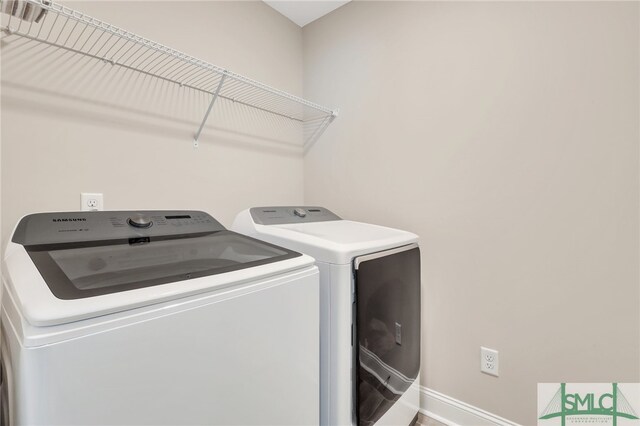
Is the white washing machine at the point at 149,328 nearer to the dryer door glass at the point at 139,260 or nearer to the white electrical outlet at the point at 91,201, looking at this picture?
the dryer door glass at the point at 139,260

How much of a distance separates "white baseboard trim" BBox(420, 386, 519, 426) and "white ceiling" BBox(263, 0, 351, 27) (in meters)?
2.52

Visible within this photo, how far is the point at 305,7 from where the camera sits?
82.4 inches

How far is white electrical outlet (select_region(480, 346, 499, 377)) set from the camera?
59.0 inches

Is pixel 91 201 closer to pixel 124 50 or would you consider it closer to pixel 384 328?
pixel 124 50

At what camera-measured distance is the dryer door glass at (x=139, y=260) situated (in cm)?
71

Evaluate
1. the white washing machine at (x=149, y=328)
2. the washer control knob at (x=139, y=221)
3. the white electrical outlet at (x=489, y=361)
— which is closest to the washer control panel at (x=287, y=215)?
the white washing machine at (x=149, y=328)

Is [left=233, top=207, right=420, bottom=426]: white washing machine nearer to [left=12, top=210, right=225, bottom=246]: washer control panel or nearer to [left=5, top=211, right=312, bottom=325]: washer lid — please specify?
[left=5, top=211, right=312, bottom=325]: washer lid

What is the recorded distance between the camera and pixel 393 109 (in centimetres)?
184

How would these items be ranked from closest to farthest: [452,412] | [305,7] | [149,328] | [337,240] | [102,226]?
1. [149,328]
2. [102,226]
3. [337,240]
4. [452,412]
5. [305,7]

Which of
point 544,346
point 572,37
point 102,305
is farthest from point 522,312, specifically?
point 102,305

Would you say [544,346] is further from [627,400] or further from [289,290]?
[289,290]

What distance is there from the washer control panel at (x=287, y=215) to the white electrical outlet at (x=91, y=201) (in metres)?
0.64

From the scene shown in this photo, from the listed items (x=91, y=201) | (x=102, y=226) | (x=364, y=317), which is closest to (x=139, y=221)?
(x=102, y=226)

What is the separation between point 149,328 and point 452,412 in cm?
168
